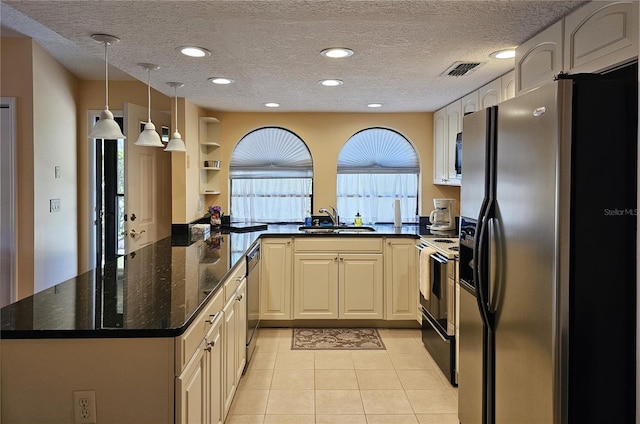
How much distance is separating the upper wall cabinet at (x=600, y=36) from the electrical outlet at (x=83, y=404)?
213 centimetres

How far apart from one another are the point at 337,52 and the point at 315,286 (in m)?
2.33

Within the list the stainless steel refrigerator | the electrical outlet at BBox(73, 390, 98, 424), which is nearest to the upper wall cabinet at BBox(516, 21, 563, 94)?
the stainless steel refrigerator

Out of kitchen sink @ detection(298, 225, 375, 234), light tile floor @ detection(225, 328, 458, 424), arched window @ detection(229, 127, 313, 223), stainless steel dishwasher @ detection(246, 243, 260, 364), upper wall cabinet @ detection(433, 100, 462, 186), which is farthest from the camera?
arched window @ detection(229, 127, 313, 223)

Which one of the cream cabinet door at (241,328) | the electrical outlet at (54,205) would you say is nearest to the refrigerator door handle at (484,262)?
the cream cabinet door at (241,328)

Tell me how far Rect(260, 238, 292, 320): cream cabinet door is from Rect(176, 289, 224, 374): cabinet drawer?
1.98 m

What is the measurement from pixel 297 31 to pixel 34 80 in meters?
2.66

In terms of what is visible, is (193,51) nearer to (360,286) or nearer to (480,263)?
(480,263)

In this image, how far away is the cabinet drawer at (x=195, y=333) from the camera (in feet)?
5.35

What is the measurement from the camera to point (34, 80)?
388 cm

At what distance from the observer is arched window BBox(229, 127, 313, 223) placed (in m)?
5.15

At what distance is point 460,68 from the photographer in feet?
10.0

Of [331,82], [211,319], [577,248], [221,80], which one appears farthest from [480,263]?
[221,80]

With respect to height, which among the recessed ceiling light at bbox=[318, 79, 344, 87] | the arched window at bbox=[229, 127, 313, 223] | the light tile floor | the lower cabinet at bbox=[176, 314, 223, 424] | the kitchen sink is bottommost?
the light tile floor

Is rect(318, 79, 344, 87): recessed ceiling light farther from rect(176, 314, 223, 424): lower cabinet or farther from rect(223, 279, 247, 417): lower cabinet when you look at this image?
rect(176, 314, 223, 424): lower cabinet
